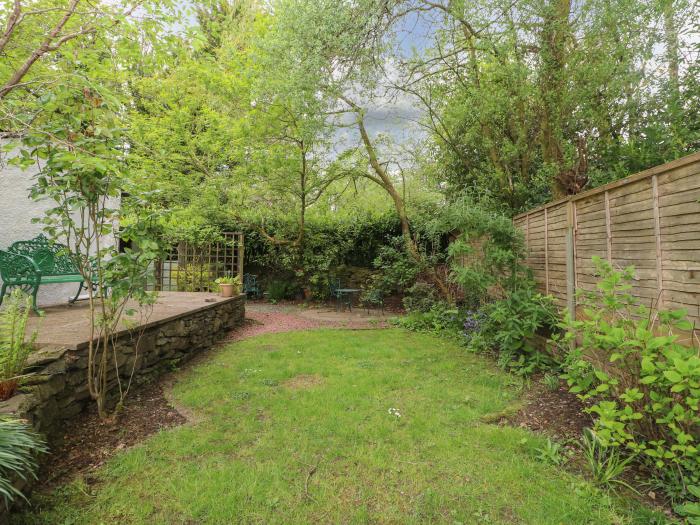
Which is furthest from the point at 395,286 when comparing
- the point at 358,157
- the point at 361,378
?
the point at 361,378

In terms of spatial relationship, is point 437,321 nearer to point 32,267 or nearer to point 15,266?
point 32,267

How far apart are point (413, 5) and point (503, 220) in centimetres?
321

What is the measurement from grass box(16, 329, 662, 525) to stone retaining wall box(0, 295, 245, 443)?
0.52 metres

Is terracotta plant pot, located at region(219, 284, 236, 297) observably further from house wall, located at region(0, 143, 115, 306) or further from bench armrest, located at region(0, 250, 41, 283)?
bench armrest, located at region(0, 250, 41, 283)

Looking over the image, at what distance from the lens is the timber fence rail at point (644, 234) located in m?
2.18

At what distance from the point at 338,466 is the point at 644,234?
2.76m

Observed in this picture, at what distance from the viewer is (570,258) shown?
3.67 meters

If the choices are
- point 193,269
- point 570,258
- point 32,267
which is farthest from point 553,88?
point 193,269

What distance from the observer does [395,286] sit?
9.54 meters

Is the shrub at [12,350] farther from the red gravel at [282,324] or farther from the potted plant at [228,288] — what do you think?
the potted plant at [228,288]

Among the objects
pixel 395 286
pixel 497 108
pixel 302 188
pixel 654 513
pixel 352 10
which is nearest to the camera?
pixel 654 513

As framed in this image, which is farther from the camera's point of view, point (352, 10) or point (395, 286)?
point (395, 286)

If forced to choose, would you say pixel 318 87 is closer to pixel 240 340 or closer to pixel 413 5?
pixel 413 5

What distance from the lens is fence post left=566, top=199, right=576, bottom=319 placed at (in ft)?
12.0
